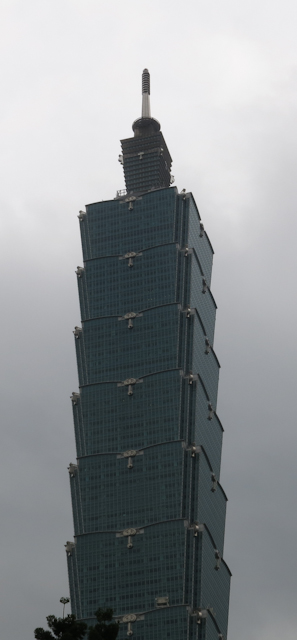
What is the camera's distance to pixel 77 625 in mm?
136250

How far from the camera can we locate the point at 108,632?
453ft

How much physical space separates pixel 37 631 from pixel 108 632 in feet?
30.0

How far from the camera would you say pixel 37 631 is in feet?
445

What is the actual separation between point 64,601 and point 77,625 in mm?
3388

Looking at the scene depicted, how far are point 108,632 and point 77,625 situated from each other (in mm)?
4429

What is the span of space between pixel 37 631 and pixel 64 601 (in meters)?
4.90

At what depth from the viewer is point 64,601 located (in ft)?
448
